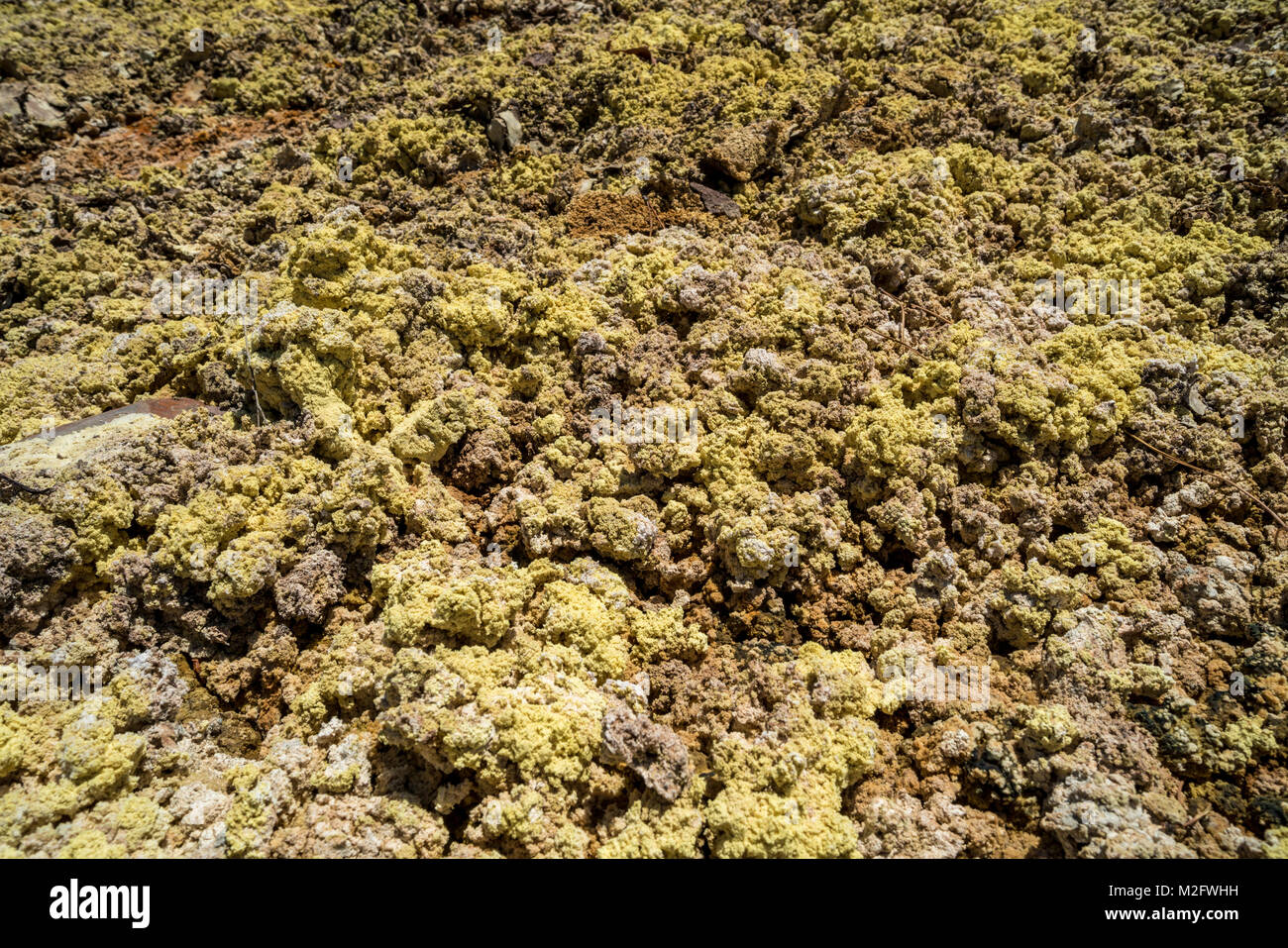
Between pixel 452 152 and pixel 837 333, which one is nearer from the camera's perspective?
pixel 837 333

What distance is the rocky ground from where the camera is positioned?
2.38 meters

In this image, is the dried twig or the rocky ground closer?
the rocky ground

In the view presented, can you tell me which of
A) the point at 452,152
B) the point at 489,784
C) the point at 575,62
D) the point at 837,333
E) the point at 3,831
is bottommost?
the point at 3,831

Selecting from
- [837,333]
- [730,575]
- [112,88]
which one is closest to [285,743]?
[730,575]

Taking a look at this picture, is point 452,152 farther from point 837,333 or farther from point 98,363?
point 837,333

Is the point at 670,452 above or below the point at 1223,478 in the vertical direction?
below

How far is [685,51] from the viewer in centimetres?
443

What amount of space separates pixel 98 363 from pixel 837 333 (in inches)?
127

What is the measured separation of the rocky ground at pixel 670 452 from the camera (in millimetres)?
2377

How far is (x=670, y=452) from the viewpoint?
9.60 ft

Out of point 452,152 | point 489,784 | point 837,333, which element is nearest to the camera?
point 489,784

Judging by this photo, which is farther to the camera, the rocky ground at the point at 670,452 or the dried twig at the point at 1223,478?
the dried twig at the point at 1223,478

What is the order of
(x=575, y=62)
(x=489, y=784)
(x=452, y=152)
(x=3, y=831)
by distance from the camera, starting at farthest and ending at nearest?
1. (x=575, y=62)
2. (x=452, y=152)
3. (x=489, y=784)
4. (x=3, y=831)

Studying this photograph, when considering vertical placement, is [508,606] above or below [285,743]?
above
